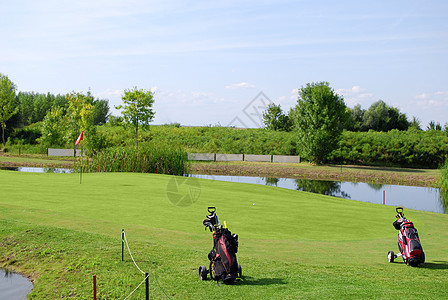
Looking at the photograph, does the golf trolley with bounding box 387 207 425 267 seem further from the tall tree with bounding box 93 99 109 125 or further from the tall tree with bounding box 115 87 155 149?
the tall tree with bounding box 93 99 109 125

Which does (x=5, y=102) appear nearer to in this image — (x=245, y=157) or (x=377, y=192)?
(x=245, y=157)

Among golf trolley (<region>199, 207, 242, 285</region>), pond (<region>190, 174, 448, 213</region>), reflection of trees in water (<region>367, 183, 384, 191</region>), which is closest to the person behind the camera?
golf trolley (<region>199, 207, 242, 285</region>)

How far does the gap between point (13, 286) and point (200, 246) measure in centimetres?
369

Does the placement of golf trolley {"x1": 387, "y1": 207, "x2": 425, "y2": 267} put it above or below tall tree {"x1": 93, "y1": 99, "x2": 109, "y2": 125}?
below

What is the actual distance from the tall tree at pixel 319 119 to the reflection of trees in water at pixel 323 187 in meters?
10.2

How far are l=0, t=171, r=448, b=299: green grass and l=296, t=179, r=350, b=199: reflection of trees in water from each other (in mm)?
12174

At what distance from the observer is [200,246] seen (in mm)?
9219

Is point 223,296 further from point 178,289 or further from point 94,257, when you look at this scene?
point 94,257

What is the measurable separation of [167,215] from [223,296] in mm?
6041

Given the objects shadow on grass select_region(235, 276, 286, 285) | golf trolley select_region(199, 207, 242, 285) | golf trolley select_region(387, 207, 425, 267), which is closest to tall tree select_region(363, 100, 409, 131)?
golf trolley select_region(387, 207, 425, 267)

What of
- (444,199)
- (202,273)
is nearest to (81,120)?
(444,199)

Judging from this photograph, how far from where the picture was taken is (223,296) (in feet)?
→ 21.0

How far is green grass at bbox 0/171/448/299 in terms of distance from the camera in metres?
6.89

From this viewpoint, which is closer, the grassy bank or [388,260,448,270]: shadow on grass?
[388,260,448,270]: shadow on grass
